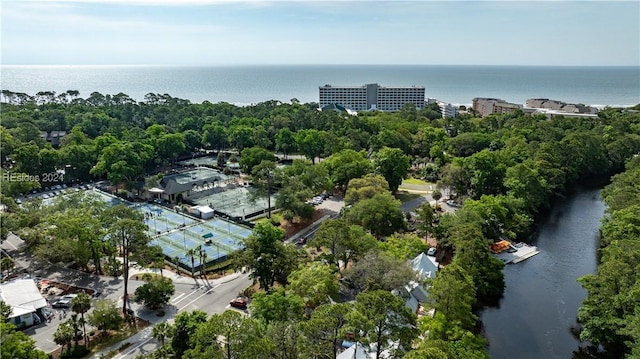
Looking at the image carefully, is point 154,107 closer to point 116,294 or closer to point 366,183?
point 366,183

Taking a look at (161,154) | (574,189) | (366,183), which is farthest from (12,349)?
(574,189)

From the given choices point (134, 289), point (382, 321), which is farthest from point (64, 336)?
point (382, 321)

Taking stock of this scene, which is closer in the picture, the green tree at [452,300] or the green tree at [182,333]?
the green tree at [182,333]

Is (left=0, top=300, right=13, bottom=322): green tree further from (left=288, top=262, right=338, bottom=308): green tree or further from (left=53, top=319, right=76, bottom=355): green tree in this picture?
(left=288, top=262, right=338, bottom=308): green tree

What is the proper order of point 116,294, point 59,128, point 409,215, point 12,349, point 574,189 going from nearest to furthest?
1. point 12,349
2. point 116,294
3. point 409,215
4. point 574,189
5. point 59,128

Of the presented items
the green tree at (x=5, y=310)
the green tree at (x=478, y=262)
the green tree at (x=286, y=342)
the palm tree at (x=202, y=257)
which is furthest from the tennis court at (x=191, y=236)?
the green tree at (x=478, y=262)

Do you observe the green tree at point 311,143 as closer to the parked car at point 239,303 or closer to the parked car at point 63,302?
the parked car at point 239,303

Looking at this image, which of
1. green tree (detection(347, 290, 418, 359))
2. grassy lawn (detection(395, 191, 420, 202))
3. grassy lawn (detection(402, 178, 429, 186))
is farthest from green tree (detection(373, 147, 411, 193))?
green tree (detection(347, 290, 418, 359))
